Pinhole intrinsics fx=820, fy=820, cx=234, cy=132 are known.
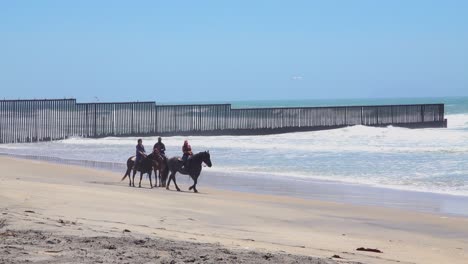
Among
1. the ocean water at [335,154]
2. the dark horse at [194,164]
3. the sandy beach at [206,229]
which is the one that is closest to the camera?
the sandy beach at [206,229]

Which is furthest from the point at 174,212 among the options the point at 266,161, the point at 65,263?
the point at 266,161

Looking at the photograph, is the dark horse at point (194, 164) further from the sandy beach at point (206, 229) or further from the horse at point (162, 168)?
the sandy beach at point (206, 229)

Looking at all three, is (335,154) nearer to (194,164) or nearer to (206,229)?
(194,164)

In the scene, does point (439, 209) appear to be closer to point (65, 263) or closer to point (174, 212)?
point (174, 212)

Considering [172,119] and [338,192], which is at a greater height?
[172,119]

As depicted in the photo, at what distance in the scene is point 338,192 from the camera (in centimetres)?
2062

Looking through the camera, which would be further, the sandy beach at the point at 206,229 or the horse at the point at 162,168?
the horse at the point at 162,168

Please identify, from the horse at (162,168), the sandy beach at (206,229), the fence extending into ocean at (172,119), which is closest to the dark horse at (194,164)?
the horse at (162,168)

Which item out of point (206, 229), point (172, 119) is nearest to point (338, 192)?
point (206, 229)

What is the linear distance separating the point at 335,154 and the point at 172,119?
18836 millimetres

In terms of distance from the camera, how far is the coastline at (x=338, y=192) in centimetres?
1773

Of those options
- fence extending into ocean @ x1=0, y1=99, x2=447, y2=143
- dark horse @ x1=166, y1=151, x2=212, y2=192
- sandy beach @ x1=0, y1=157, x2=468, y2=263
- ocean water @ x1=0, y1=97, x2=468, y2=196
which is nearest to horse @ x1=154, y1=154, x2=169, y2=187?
dark horse @ x1=166, y1=151, x2=212, y2=192

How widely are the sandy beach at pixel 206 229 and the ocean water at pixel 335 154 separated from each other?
18.4ft

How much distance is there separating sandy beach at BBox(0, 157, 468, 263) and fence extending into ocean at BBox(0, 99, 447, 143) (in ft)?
87.3
